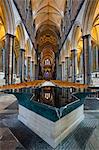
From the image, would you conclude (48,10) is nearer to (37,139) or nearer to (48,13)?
(48,13)

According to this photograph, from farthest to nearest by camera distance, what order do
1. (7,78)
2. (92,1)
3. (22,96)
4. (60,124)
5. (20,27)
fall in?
(20,27) → (7,78) → (92,1) → (22,96) → (60,124)

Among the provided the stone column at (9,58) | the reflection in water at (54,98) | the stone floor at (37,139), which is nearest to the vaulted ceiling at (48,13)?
the stone column at (9,58)

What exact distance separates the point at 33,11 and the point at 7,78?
15521 mm

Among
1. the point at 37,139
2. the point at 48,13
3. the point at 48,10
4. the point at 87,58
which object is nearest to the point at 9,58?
the point at 87,58

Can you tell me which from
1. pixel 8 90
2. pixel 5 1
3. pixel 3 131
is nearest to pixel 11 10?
pixel 5 1

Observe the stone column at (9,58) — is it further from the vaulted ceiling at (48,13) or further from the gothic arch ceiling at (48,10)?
the gothic arch ceiling at (48,10)

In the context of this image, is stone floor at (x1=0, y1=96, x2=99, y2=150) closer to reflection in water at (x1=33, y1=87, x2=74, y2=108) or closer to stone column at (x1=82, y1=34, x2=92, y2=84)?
reflection in water at (x1=33, y1=87, x2=74, y2=108)

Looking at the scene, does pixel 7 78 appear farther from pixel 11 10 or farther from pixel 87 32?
pixel 87 32

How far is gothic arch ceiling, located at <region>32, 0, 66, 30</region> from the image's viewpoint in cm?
2105

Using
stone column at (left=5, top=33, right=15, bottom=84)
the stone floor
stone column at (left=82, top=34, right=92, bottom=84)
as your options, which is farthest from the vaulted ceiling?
the stone floor

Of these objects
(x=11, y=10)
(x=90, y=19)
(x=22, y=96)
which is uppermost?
(x=11, y=10)

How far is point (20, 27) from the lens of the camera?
13.4m

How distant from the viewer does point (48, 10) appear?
77.8ft

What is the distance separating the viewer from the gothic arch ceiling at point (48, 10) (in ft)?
69.0
